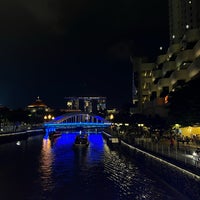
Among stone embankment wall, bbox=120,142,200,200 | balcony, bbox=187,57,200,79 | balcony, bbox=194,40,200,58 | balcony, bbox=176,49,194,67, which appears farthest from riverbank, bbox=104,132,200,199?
balcony, bbox=176,49,194,67

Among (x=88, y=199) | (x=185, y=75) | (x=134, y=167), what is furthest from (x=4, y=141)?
(x=88, y=199)

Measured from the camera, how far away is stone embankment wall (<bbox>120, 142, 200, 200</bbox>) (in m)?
26.4

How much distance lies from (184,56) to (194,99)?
34576mm

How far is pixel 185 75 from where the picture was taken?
275 feet

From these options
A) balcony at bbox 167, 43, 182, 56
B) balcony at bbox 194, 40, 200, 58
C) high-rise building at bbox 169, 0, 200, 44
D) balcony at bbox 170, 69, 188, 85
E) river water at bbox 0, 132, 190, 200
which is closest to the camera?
river water at bbox 0, 132, 190, 200

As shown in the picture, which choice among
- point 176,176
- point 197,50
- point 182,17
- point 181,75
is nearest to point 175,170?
point 176,176

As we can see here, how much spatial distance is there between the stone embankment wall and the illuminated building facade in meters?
33.3

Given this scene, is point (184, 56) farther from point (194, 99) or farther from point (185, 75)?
point (194, 99)

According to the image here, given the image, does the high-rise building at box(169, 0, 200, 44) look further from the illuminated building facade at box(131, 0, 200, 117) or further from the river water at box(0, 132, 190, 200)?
the river water at box(0, 132, 190, 200)

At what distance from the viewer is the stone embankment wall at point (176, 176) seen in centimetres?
2642

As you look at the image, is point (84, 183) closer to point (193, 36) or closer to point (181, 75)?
point (181, 75)

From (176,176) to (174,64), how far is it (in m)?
70.1

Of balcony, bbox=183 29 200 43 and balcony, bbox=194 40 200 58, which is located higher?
balcony, bbox=183 29 200 43

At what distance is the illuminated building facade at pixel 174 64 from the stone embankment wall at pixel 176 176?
33.3m
